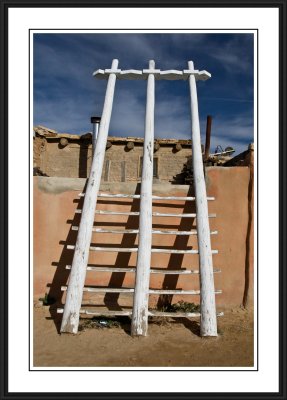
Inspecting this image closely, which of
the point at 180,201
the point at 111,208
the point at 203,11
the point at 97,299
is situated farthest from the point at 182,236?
the point at 203,11

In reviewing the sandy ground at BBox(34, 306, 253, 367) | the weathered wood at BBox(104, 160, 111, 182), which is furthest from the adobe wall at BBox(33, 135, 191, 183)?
the sandy ground at BBox(34, 306, 253, 367)

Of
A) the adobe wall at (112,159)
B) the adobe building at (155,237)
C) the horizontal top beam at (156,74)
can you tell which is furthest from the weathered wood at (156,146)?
the adobe building at (155,237)

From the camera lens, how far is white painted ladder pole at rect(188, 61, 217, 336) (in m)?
3.17

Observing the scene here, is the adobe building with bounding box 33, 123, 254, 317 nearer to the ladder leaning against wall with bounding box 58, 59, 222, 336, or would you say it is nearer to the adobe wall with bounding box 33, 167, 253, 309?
the adobe wall with bounding box 33, 167, 253, 309

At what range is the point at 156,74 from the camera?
13.5 feet

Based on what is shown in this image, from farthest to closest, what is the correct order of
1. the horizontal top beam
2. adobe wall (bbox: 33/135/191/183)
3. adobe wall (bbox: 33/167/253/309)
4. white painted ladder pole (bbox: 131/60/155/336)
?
adobe wall (bbox: 33/135/191/183)
the horizontal top beam
adobe wall (bbox: 33/167/253/309)
white painted ladder pole (bbox: 131/60/155/336)

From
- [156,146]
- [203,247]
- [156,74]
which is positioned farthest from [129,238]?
[156,146]

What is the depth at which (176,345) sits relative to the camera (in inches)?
119

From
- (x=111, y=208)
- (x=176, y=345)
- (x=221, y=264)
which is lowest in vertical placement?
(x=176, y=345)

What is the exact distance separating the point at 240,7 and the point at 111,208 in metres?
2.47

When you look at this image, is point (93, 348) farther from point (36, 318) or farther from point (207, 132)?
point (207, 132)

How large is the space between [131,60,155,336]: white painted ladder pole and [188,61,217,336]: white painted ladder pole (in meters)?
0.52

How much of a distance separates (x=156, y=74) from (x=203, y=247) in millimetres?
2291

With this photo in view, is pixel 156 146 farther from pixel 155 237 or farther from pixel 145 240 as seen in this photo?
pixel 145 240
